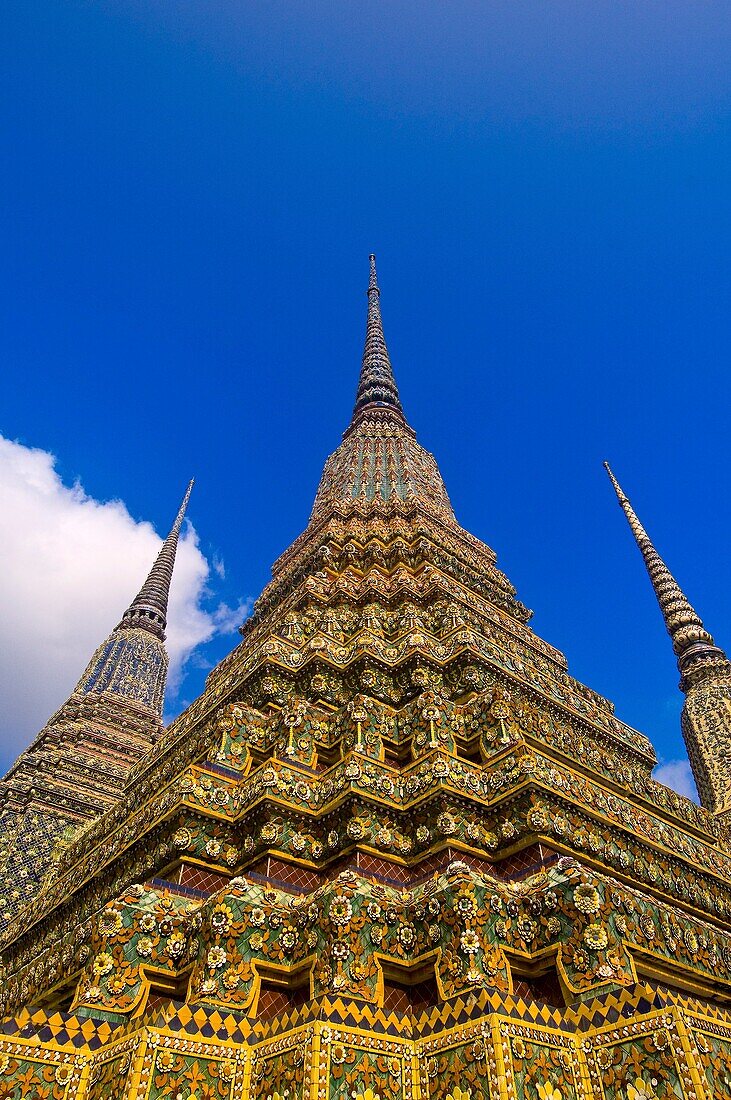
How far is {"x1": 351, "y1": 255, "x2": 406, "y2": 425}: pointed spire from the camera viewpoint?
2325 centimetres

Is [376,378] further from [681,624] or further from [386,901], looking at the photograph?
[386,901]

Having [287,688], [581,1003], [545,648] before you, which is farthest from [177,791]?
[545,648]

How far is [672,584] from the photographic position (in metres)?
27.9

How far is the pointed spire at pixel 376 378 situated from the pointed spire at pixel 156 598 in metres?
14.4

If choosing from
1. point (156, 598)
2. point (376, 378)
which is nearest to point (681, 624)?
point (376, 378)

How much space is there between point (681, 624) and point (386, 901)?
22.9m

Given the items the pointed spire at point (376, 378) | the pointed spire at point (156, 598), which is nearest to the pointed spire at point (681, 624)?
the pointed spire at point (376, 378)

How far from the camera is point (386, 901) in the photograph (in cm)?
561

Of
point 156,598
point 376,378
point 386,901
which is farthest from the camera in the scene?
point 156,598

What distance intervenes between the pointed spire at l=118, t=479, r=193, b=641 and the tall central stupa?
67.6ft

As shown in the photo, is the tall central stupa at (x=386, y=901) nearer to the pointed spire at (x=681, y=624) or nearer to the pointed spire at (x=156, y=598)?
the pointed spire at (x=681, y=624)

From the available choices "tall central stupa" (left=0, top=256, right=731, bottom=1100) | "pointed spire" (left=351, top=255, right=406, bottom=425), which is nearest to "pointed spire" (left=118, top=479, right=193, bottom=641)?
"pointed spire" (left=351, top=255, right=406, bottom=425)

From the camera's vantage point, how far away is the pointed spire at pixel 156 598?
31219 mm

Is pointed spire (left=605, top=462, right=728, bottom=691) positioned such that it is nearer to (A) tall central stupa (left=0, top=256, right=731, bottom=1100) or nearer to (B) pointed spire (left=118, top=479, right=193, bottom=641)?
(A) tall central stupa (left=0, top=256, right=731, bottom=1100)
